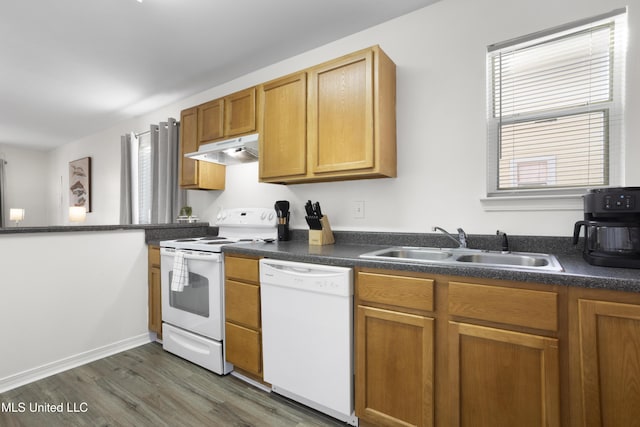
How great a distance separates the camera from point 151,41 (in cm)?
245

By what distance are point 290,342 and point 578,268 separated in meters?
1.42

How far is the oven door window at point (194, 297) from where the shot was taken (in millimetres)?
2234

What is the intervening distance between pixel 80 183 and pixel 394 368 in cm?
631

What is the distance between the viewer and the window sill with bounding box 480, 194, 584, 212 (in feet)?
5.31

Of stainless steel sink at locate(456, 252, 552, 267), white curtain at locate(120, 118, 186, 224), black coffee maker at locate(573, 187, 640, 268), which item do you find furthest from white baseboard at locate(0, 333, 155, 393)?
black coffee maker at locate(573, 187, 640, 268)

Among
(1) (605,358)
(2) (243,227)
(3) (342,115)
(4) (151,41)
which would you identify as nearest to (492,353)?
(1) (605,358)

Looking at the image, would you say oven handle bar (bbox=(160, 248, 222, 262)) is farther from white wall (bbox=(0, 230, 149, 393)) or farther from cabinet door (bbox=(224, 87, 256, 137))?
cabinet door (bbox=(224, 87, 256, 137))

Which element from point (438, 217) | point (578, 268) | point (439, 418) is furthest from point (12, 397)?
point (578, 268)

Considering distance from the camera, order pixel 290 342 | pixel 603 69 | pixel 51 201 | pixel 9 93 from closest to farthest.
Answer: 1. pixel 603 69
2. pixel 290 342
3. pixel 9 93
4. pixel 51 201

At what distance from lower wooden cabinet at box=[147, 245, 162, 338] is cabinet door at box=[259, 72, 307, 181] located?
4.11ft

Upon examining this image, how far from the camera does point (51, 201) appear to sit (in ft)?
21.5

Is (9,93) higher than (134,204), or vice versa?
(9,93)

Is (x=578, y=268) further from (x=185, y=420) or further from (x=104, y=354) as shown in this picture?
(x=104, y=354)

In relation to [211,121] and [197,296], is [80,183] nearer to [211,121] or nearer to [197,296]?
[211,121]
